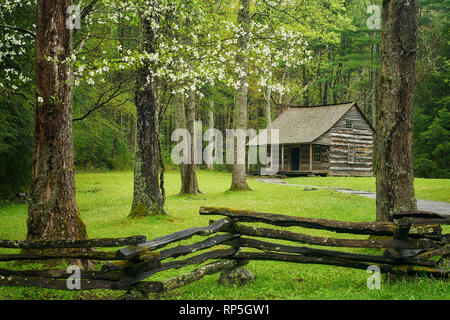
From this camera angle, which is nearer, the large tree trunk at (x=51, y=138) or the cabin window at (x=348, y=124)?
the large tree trunk at (x=51, y=138)

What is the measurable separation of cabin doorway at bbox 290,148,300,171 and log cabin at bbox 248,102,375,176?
50.3 inches

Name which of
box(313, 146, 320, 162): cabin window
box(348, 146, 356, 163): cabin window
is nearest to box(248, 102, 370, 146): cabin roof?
box(313, 146, 320, 162): cabin window

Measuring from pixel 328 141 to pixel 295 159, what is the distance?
251 inches

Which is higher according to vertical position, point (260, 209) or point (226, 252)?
point (226, 252)

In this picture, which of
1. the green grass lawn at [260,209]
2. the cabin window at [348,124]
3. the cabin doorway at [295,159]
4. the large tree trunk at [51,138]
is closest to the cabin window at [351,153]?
the cabin window at [348,124]

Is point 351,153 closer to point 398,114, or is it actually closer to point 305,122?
point 305,122

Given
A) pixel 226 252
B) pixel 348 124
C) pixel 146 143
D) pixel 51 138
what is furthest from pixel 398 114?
pixel 348 124

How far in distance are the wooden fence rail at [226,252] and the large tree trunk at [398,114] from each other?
1584 millimetres

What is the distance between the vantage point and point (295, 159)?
40719 millimetres

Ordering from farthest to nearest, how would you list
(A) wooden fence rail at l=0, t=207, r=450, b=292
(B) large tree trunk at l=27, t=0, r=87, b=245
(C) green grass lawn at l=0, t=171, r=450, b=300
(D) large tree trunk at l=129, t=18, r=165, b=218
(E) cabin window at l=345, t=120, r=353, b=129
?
(E) cabin window at l=345, t=120, r=353, b=129 → (D) large tree trunk at l=129, t=18, r=165, b=218 → (B) large tree trunk at l=27, t=0, r=87, b=245 → (C) green grass lawn at l=0, t=171, r=450, b=300 → (A) wooden fence rail at l=0, t=207, r=450, b=292

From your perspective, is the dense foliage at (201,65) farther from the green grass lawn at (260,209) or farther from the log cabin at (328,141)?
the log cabin at (328,141)

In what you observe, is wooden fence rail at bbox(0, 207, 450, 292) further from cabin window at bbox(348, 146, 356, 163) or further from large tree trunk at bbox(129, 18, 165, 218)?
cabin window at bbox(348, 146, 356, 163)

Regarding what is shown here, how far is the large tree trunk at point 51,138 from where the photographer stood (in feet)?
20.5

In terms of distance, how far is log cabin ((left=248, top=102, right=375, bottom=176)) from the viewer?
35.1 meters
